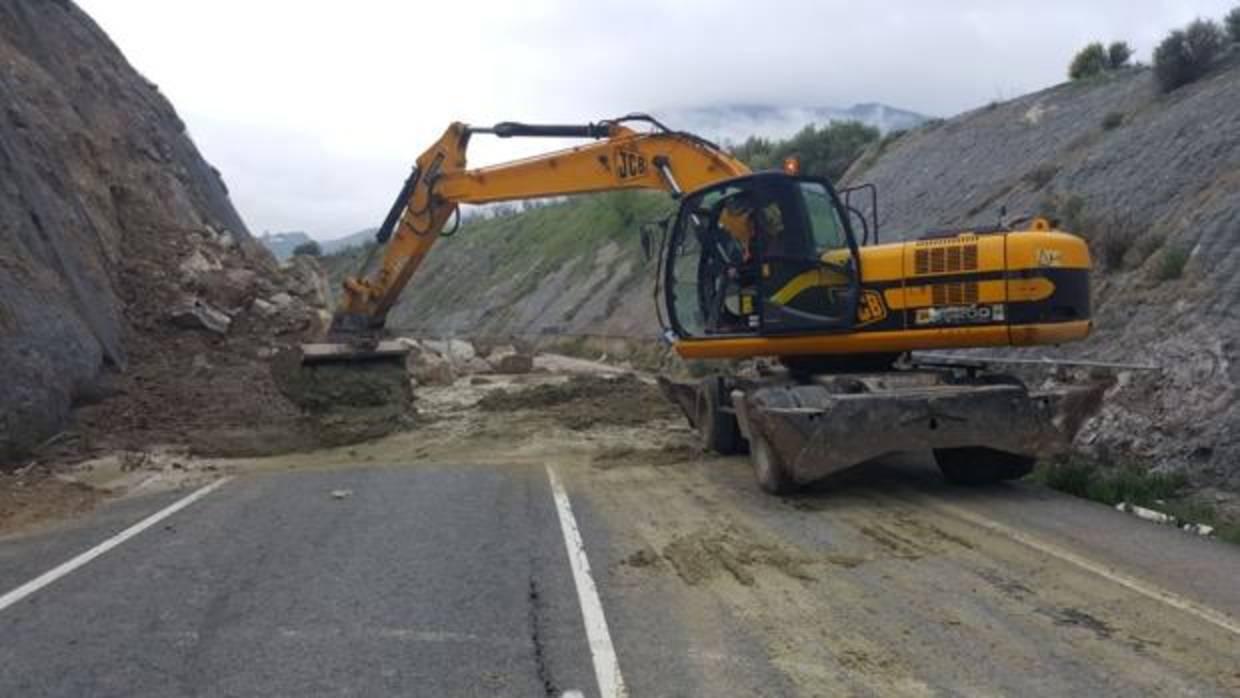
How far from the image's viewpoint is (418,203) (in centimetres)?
1650

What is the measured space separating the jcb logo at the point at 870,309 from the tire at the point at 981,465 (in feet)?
4.40

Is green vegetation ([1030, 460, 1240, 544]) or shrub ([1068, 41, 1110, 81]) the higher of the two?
shrub ([1068, 41, 1110, 81])

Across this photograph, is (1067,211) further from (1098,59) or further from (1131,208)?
(1098,59)

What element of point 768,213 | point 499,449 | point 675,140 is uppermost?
point 675,140

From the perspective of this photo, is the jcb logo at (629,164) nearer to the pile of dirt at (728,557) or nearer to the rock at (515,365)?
the pile of dirt at (728,557)

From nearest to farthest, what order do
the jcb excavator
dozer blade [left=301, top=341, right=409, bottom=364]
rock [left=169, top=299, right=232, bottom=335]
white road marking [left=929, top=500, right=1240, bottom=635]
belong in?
white road marking [left=929, top=500, right=1240, bottom=635] → the jcb excavator → dozer blade [left=301, top=341, right=409, bottom=364] → rock [left=169, top=299, right=232, bottom=335]

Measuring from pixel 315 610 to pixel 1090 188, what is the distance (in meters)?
15.0

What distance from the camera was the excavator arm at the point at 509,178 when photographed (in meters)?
14.3

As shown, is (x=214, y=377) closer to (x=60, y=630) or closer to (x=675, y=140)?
(x=675, y=140)

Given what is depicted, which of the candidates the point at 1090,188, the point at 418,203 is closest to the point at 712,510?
the point at 418,203

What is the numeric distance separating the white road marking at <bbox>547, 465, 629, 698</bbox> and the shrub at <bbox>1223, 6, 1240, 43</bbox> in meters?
18.3

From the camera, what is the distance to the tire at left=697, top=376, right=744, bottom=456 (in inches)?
499

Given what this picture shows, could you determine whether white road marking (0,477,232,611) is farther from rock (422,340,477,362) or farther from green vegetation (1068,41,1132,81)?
green vegetation (1068,41,1132,81)

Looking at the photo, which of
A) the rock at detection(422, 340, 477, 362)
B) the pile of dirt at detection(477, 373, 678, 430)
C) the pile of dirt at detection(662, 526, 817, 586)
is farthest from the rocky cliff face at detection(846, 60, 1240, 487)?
the rock at detection(422, 340, 477, 362)
